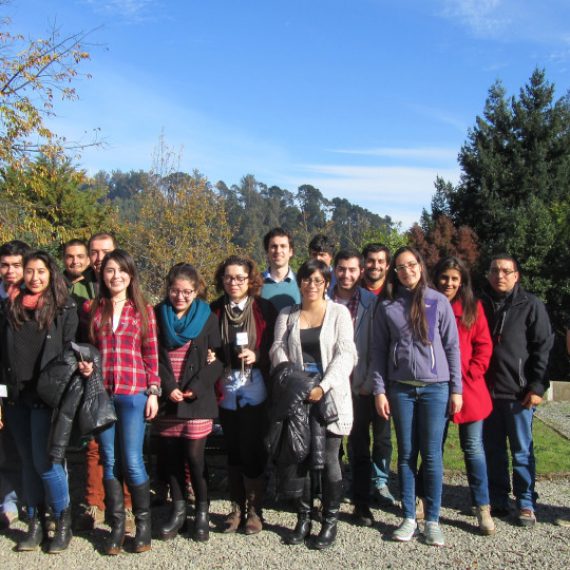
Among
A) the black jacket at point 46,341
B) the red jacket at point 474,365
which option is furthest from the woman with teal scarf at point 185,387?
the red jacket at point 474,365

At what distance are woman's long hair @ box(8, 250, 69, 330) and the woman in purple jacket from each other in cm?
235

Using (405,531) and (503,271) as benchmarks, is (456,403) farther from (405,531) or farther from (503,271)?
(503,271)

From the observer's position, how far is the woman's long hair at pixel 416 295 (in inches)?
171

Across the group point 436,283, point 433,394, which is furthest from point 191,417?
point 436,283

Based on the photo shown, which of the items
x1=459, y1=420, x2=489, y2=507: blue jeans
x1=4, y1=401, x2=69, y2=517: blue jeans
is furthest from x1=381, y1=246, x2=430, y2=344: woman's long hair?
x1=4, y1=401, x2=69, y2=517: blue jeans

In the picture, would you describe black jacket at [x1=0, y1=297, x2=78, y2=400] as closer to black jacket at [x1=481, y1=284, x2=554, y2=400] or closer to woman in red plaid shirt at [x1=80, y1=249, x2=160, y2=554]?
woman in red plaid shirt at [x1=80, y1=249, x2=160, y2=554]

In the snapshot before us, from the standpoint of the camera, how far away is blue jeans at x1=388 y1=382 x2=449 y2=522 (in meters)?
4.32

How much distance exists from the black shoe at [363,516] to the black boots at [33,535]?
2.35 metres

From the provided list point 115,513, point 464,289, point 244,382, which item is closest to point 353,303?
point 464,289

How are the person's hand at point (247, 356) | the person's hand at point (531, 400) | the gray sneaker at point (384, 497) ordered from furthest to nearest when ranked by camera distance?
the gray sneaker at point (384, 497) < the person's hand at point (531, 400) < the person's hand at point (247, 356)

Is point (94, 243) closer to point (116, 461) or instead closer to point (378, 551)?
point (116, 461)

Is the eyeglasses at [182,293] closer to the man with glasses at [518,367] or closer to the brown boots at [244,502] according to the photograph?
the brown boots at [244,502]

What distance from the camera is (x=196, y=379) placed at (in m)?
4.34

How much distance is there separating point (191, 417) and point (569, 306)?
14.6m
